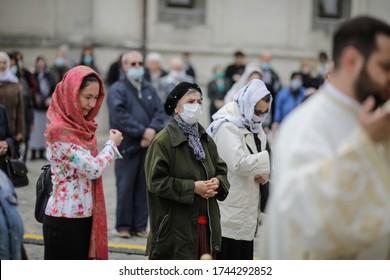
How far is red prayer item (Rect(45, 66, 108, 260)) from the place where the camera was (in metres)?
5.85

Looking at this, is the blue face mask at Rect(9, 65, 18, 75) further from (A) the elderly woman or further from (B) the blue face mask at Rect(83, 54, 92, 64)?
(A) the elderly woman

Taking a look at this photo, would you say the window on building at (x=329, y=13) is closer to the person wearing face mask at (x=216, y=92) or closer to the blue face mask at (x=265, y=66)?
the blue face mask at (x=265, y=66)

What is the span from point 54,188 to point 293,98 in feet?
32.1

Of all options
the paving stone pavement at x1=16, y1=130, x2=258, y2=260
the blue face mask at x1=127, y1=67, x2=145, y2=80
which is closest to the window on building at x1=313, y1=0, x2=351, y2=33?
the paving stone pavement at x1=16, y1=130, x2=258, y2=260

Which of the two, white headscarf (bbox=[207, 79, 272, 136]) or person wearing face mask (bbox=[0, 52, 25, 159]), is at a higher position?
white headscarf (bbox=[207, 79, 272, 136])

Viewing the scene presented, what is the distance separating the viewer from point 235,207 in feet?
22.5

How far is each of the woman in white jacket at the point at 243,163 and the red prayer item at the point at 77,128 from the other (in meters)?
1.12

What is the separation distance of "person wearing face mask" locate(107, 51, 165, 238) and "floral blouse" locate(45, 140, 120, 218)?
12.2ft

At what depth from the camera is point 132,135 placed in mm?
9680

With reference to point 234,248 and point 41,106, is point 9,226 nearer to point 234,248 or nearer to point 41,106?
point 234,248

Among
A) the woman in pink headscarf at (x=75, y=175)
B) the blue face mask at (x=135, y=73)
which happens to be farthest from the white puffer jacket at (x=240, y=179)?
the blue face mask at (x=135, y=73)

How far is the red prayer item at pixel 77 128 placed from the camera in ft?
19.2

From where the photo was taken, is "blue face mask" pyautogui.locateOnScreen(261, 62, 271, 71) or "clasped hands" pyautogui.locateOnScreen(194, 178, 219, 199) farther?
"blue face mask" pyautogui.locateOnScreen(261, 62, 271, 71)

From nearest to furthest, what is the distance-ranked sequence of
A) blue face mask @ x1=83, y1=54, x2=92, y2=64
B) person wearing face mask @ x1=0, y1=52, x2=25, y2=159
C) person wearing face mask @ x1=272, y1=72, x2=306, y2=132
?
1. person wearing face mask @ x1=0, y1=52, x2=25, y2=159
2. person wearing face mask @ x1=272, y1=72, x2=306, y2=132
3. blue face mask @ x1=83, y1=54, x2=92, y2=64
